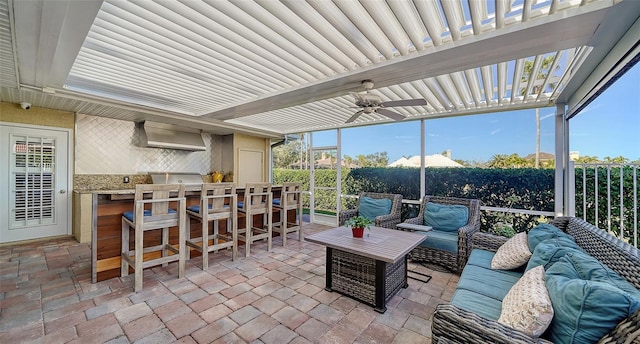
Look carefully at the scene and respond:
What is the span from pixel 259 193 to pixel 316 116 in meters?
2.24

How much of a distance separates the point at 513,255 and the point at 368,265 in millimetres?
1416

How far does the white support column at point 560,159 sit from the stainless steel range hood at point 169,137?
22.9 feet

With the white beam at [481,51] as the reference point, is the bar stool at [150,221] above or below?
below

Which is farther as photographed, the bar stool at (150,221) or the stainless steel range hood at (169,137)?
the stainless steel range hood at (169,137)

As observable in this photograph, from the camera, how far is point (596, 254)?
186cm

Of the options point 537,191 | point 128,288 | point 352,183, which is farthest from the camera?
point 352,183

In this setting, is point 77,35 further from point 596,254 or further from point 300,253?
point 596,254

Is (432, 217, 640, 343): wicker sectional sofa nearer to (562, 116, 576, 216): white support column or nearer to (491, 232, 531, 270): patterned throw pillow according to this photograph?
(491, 232, 531, 270): patterned throw pillow

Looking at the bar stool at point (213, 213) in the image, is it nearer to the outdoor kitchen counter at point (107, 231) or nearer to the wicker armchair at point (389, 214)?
the outdoor kitchen counter at point (107, 231)

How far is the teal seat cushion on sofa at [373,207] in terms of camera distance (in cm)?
506

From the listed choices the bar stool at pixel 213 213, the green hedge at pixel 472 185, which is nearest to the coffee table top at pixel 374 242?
the bar stool at pixel 213 213

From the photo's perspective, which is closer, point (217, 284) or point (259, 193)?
point (217, 284)

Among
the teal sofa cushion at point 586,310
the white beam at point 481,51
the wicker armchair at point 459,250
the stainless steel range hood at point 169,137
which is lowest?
the wicker armchair at point 459,250

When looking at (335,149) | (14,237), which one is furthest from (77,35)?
(335,149)
